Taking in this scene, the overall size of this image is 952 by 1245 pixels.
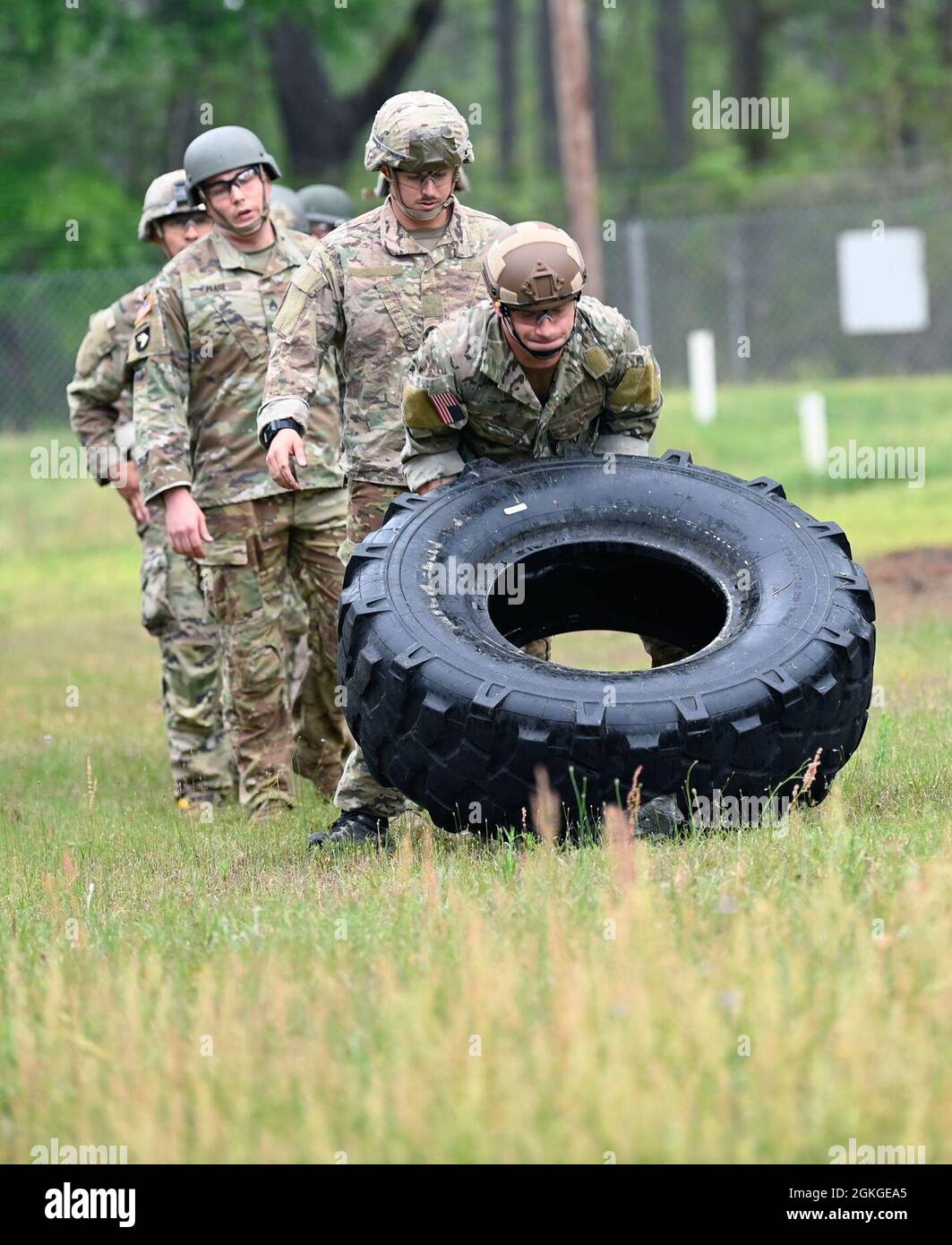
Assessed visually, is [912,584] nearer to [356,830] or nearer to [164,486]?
[164,486]

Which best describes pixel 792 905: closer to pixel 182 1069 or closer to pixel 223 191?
pixel 182 1069

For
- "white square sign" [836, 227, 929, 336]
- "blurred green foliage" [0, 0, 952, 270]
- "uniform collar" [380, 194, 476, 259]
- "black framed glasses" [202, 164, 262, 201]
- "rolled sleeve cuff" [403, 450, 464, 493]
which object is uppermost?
"blurred green foliage" [0, 0, 952, 270]

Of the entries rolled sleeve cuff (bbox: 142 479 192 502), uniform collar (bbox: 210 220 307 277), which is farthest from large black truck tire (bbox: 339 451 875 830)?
uniform collar (bbox: 210 220 307 277)

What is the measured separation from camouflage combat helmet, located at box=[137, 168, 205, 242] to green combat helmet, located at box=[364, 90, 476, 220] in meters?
1.91

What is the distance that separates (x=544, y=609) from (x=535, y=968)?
2.52m

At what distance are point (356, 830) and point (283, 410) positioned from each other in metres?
1.43

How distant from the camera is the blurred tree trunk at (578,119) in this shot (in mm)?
21453

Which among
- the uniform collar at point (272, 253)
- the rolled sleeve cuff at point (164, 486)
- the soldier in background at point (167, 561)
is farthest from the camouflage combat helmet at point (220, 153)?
the rolled sleeve cuff at point (164, 486)

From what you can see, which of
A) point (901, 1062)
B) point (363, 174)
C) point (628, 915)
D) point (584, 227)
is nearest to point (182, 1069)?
point (628, 915)

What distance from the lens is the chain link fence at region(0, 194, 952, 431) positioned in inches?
1036

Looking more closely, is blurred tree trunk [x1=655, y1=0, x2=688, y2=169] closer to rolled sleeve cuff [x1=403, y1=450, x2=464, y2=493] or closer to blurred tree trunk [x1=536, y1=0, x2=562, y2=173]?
blurred tree trunk [x1=536, y1=0, x2=562, y2=173]

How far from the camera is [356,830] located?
6367 mm

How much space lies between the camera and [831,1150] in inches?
127

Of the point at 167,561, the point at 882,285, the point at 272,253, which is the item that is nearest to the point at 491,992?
the point at 272,253
